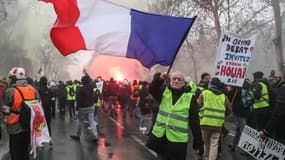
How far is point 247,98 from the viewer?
31.3 ft

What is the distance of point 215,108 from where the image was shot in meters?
7.06

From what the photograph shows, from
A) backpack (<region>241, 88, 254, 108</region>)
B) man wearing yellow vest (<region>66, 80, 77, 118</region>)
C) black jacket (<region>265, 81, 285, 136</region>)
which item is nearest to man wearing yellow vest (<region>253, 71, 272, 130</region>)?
backpack (<region>241, 88, 254, 108</region>)

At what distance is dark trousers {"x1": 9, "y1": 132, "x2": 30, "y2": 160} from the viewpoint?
20.2ft

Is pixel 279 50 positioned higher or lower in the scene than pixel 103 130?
higher

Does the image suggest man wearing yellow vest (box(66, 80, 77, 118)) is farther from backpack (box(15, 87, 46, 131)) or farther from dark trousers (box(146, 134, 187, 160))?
dark trousers (box(146, 134, 187, 160))

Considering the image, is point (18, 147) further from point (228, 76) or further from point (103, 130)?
point (103, 130)

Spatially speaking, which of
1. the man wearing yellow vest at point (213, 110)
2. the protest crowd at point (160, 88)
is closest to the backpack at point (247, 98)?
the protest crowd at point (160, 88)

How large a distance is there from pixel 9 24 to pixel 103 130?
37073mm

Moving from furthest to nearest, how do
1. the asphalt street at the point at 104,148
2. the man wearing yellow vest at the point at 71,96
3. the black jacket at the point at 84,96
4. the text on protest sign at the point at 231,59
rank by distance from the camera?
the man wearing yellow vest at the point at 71,96 → the black jacket at the point at 84,96 → the asphalt street at the point at 104,148 → the text on protest sign at the point at 231,59

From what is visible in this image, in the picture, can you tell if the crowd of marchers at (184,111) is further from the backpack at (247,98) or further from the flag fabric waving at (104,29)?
the flag fabric waving at (104,29)

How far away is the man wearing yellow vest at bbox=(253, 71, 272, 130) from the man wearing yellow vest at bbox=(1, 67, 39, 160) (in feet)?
15.5

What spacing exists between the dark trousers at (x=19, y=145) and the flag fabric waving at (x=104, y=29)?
4.72 ft

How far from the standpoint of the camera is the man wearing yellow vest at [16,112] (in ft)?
19.9

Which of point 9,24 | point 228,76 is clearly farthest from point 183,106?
point 9,24
